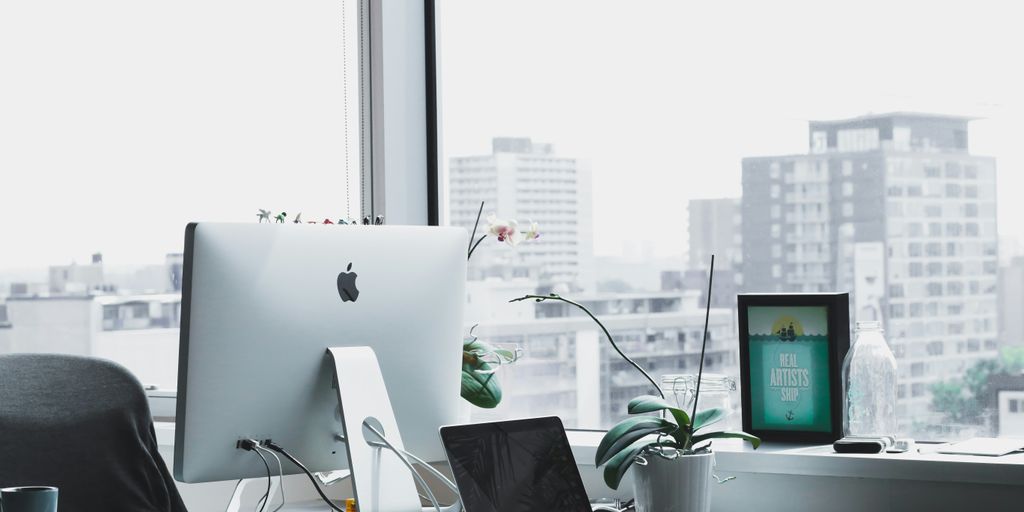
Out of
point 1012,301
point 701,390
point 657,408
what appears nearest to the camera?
point 657,408

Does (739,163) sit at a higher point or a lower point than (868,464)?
higher

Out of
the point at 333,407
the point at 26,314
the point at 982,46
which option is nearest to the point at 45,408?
the point at 333,407

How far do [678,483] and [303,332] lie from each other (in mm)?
664

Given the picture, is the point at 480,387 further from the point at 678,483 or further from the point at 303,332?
the point at 303,332

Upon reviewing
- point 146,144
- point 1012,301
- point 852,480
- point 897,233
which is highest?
point 146,144

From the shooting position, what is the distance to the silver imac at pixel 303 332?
1.43 meters

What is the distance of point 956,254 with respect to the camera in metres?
2.16

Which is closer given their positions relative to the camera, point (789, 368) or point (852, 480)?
point (852, 480)

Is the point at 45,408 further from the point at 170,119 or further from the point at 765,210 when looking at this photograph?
the point at 765,210

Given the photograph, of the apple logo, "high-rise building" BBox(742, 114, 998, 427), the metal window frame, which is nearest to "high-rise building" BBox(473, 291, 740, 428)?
"high-rise building" BBox(742, 114, 998, 427)

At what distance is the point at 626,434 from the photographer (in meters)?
1.77

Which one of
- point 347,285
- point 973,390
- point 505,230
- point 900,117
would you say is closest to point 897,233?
point 900,117

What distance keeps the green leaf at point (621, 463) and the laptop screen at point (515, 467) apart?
122 millimetres

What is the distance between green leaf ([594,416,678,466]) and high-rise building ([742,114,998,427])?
0.68 metres
